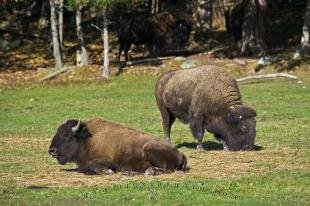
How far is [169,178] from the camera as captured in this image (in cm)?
1498

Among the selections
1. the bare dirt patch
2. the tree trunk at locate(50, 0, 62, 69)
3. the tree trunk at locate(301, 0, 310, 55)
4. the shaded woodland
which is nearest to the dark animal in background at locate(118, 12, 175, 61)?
the shaded woodland

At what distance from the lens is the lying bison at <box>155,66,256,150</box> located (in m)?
19.2

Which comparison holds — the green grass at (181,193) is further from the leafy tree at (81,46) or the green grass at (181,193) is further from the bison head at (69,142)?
the leafy tree at (81,46)

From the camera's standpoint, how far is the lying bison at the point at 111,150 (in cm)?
1532

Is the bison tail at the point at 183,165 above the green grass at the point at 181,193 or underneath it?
underneath

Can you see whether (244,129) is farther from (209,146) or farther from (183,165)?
(183,165)

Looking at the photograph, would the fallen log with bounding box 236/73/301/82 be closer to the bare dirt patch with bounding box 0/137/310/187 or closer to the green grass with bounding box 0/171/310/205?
the bare dirt patch with bounding box 0/137/310/187

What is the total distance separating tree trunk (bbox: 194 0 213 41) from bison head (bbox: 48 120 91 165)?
3504cm

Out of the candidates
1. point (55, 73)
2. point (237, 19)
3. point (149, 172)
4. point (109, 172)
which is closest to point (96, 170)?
point (109, 172)

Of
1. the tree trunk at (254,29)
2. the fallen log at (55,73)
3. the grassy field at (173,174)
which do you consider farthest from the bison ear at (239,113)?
the tree trunk at (254,29)

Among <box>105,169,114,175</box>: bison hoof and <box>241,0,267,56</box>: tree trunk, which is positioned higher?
<box>105,169,114,175</box>: bison hoof

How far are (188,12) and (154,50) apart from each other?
11.9m

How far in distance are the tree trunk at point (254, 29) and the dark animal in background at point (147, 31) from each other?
15.2 ft

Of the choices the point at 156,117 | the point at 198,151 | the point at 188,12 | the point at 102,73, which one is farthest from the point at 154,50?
the point at 198,151
